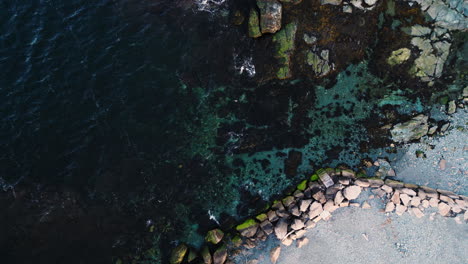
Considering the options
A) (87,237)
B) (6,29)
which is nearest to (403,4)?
(87,237)

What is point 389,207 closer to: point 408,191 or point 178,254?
point 408,191

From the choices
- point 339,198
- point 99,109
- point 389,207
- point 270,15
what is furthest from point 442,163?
point 99,109

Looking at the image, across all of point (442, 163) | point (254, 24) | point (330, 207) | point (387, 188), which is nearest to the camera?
point (330, 207)

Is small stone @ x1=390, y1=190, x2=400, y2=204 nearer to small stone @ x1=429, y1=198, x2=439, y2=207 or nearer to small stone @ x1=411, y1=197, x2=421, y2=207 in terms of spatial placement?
small stone @ x1=411, y1=197, x2=421, y2=207

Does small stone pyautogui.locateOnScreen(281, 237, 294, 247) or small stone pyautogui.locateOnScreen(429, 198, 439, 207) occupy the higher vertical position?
small stone pyautogui.locateOnScreen(429, 198, 439, 207)

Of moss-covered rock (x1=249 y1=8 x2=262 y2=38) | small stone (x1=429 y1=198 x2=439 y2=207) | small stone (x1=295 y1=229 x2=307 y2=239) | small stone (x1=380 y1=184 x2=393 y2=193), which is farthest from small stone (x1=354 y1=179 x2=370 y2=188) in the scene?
moss-covered rock (x1=249 y1=8 x2=262 y2=38)

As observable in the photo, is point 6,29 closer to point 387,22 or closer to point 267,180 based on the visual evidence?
point 267,180

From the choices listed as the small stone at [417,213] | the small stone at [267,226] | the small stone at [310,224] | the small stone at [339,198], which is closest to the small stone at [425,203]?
the small stone at [417,213]

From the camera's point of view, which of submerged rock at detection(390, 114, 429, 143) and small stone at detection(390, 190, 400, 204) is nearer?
small stone at detection(390, 190, 400, 204)
